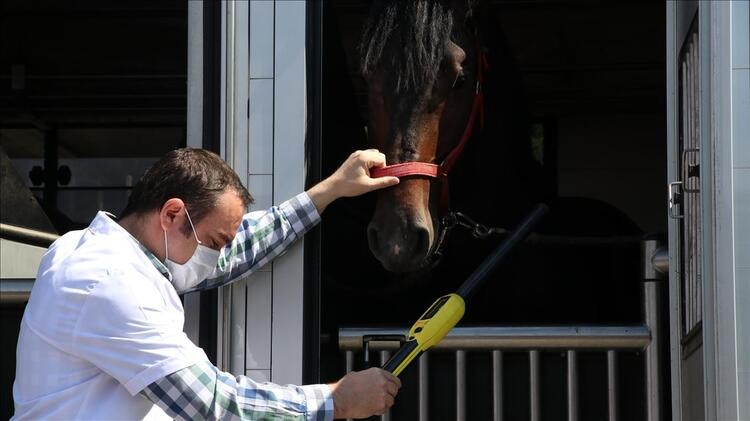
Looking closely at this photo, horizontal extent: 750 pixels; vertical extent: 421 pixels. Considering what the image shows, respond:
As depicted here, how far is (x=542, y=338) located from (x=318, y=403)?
2.96 feet

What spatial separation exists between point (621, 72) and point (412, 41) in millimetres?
3436

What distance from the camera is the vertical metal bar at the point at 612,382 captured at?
10.5ft

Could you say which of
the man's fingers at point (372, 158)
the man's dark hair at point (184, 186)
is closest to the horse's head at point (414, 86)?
the man's fingers at point (372, 158)

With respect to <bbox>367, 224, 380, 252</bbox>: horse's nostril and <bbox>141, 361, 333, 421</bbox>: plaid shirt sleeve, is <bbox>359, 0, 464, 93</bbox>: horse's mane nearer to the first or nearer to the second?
<bbox>367, 224, 380, 252</bbox>: horse's nostril

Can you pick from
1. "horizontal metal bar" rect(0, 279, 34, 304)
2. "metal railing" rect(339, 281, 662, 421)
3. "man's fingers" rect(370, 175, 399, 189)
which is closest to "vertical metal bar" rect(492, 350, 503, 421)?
"metal railing" rect(339, 281, 662, 421)

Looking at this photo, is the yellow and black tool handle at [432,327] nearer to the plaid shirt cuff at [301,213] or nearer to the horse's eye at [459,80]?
the plaid shirt cuff at [301,213]

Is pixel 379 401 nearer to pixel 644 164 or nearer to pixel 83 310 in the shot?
pixel 83 310

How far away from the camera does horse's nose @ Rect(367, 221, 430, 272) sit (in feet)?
10.3

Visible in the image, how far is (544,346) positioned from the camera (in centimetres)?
319

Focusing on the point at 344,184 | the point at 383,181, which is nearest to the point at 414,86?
the point at 383,181

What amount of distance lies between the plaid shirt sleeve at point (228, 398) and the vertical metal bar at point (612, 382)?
3.25ft

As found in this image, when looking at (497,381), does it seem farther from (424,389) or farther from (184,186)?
(184,186)

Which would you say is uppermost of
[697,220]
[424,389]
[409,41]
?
[409,41]

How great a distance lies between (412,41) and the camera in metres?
3.36
